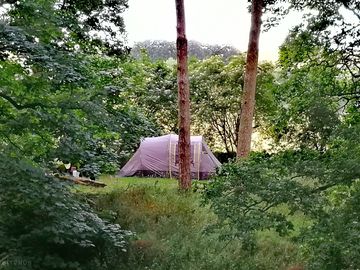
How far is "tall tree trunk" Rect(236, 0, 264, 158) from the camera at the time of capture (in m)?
9.84

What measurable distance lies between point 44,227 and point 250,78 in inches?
227

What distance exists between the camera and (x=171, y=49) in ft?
96.4

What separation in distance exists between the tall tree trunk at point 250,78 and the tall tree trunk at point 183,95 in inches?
44.2

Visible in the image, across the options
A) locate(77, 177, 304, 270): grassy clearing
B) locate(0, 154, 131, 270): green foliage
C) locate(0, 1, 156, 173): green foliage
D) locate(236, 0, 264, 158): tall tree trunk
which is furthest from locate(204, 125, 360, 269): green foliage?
locate(236, 0, 264, 158): tall tree trunk

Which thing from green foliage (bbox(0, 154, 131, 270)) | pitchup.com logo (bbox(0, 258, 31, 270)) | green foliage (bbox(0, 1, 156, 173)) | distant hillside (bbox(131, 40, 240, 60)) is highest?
distant hillside (bbox(131, 40, 240, 60))

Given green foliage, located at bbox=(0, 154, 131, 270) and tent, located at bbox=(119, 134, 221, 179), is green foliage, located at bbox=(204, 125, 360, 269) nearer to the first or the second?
green foliage, located at bbox=(0, 154, 131, 270)

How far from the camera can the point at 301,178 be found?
180 inches

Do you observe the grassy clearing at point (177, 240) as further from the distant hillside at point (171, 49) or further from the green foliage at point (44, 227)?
the distant hillside at point (171, 49)

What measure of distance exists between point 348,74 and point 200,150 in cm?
973

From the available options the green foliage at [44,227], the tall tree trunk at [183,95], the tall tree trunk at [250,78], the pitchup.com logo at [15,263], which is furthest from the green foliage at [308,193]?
the tall tree trunk at [183,95]

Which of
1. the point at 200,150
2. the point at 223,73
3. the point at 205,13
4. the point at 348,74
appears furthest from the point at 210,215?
the point at 205,13

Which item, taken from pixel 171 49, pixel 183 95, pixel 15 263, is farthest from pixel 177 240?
pixel 171 49

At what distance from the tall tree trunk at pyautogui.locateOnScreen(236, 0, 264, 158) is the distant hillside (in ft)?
53.6

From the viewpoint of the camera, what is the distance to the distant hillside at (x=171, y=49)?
1052 inches
